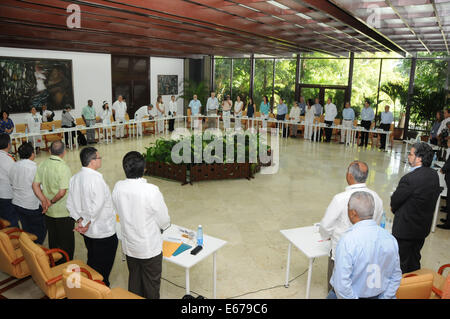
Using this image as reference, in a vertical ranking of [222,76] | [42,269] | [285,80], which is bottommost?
[42,269]

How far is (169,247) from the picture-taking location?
3721 mm

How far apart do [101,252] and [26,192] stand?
4.89ft

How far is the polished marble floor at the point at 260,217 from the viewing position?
14.3 feet

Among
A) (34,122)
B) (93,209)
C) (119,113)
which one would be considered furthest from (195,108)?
(93,209)

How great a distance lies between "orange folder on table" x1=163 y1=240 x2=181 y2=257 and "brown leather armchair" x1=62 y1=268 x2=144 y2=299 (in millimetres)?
762

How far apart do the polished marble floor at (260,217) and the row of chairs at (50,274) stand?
523mm

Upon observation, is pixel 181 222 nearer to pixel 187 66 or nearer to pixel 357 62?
pixel 357 62

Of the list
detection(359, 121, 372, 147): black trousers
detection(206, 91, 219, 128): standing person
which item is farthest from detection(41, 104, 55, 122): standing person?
detection(359, 121, 372, 147): black trousers

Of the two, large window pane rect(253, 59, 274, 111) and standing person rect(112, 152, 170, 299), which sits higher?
large window pane rect(253, 59, 274, 111)

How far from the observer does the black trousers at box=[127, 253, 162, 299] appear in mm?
3266

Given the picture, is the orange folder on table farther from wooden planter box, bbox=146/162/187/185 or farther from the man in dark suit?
wooden planter box, bbox=146/162/187/185

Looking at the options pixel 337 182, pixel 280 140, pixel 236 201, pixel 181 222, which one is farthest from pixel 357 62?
pixel 181 222

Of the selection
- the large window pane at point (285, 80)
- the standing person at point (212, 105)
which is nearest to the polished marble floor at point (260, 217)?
the standing person at point (212, 105)

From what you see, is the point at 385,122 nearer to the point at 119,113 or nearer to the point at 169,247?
the point at 119,113
